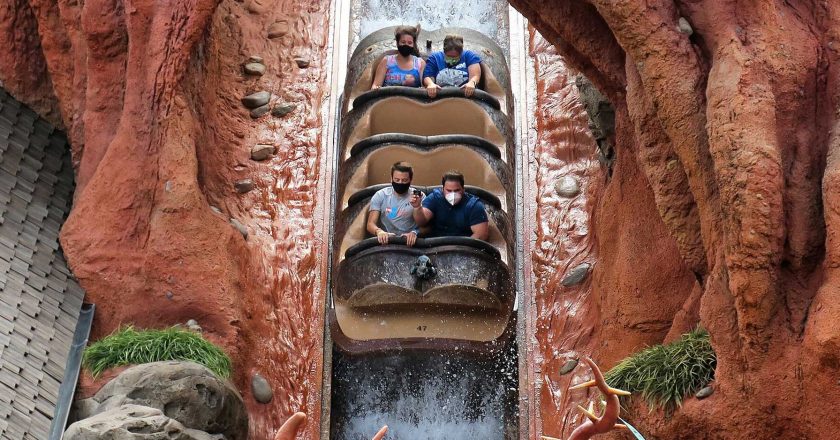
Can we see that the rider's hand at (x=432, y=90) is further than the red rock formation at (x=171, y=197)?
Yes

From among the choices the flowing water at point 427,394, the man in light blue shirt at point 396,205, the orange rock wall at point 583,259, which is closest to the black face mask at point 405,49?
the orange rock wall at point 583,259

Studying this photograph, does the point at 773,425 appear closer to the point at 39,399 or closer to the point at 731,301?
the point at 731,301

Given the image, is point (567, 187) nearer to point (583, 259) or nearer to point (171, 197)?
point (583, 259)

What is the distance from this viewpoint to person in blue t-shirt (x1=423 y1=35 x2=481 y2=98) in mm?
13227

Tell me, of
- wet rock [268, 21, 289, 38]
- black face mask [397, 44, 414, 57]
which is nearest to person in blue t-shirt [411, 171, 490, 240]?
black face mask [397, 44, 414, 57]

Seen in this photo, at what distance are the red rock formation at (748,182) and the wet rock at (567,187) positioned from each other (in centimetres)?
333

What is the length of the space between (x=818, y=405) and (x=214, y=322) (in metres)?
4.81

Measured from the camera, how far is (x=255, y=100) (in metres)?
14.2

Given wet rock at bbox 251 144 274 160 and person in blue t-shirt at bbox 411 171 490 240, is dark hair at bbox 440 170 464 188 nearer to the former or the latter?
person in blue t-shirt at bbox 411 171 490 240

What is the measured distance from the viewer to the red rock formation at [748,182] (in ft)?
28.1

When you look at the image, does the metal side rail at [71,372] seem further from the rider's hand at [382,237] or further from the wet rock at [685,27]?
the wet rock at [685,27]

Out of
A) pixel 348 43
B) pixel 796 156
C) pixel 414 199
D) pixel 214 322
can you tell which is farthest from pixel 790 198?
pixel 348 43

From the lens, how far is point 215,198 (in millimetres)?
12672

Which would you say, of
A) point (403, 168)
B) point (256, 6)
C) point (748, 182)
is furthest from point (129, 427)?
point (256, 6)
